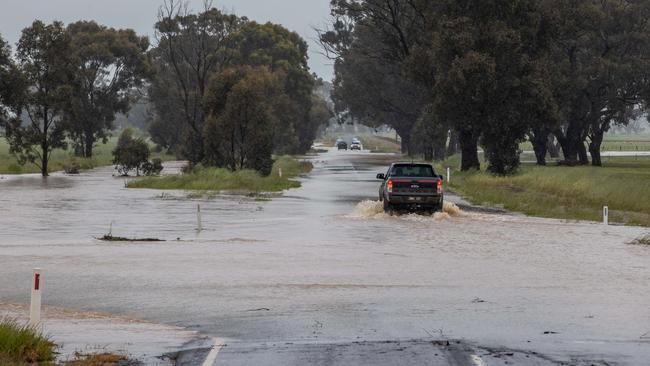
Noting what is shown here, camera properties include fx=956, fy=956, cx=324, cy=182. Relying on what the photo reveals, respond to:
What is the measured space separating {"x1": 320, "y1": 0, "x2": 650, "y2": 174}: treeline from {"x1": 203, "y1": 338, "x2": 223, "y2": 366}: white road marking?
138 ft

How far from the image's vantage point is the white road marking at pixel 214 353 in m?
9.99

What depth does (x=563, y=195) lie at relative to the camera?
4059cm

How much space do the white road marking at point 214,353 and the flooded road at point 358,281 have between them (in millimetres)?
111

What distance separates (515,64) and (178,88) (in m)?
50.9

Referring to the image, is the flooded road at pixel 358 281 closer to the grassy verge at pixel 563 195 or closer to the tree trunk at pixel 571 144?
the grassy verge at pixel 563 195

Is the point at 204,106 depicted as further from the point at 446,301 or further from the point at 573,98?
the point at 446,301

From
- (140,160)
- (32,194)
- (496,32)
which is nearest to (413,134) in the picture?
(140,160)

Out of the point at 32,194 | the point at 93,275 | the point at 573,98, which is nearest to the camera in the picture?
the point at 93,275

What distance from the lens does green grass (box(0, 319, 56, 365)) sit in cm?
983

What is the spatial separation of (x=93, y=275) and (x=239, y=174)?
3240 centimetres

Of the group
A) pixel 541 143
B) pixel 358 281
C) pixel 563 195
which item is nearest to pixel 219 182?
pixel 563 195

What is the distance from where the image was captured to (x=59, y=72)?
69562 mm

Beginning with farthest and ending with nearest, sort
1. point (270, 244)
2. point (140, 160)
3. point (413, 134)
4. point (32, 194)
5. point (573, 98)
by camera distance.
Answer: point (413, 134), point (573, 98), point (140, 160), point (32, 194), point (270, 244)

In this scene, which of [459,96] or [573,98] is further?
[573,98]
